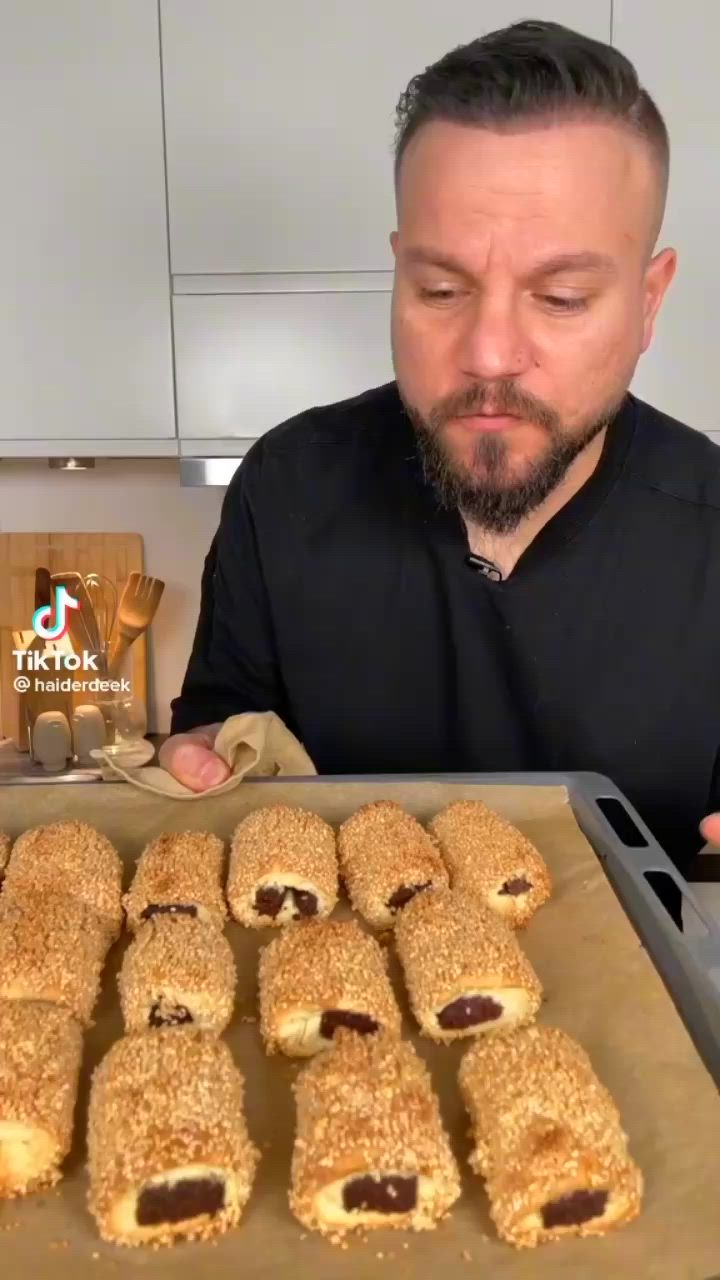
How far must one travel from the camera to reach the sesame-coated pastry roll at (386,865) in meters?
1.12

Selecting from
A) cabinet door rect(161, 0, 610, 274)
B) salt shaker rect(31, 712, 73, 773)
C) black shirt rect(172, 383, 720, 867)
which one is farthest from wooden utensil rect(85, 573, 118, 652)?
black shirt rect(172, 383, 720, 867)

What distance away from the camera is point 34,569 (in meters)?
2.58

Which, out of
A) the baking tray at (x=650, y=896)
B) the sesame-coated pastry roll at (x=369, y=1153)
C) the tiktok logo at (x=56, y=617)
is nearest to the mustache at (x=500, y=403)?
the baking tray at (x=650, y=896)

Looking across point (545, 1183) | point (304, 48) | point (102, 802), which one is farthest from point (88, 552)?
point (545, 1183)

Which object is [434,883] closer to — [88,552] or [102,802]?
[102,802]

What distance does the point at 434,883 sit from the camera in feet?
3.74

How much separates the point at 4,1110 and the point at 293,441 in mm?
1151

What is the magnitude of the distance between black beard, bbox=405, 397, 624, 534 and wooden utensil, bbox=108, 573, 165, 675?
1356mm

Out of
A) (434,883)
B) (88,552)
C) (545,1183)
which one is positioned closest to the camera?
(545,1183)

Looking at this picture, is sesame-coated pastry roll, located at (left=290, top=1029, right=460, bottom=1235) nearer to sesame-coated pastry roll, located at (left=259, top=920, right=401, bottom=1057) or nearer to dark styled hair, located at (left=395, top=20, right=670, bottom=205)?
sesame-coated pastry roll, located at (left=259, top=920, right=401, bottom=1057)

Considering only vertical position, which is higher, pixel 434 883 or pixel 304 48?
pixel 304 48

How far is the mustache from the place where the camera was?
1.21m

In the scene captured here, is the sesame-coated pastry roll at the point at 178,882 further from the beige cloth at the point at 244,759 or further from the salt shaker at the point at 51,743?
the salt shaker at the point at 51,743

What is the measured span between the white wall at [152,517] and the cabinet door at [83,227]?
46cm
